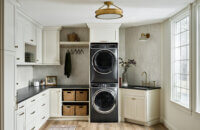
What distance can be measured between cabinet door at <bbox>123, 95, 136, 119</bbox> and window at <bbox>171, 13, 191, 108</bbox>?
915mm

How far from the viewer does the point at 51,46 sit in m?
4.80

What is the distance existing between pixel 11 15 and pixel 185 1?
8.73 ft

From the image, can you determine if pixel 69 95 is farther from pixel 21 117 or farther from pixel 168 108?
pixel 168 108

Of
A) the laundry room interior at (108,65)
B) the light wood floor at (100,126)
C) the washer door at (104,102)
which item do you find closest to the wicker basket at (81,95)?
the laundry room interior at (108,65)

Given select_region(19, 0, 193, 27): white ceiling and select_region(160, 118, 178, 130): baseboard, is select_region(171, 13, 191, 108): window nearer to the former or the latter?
select_region(19, 0, 193, 27): white ceiling

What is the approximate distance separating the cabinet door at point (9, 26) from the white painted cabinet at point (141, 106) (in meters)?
2.82

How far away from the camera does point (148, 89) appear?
418 cm

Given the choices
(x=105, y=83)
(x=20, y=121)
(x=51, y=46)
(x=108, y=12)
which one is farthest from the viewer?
(x=51, y=46)

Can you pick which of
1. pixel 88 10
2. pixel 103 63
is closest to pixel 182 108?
pixel 103 63

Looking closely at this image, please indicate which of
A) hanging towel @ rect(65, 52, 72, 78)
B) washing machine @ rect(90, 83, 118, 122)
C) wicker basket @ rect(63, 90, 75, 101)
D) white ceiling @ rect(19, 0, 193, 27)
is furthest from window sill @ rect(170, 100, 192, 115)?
hanging towel @ rect(65, 52, 72, 78)

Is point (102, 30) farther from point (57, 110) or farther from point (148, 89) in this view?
point (57, 110)

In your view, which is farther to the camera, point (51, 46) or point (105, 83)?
point (51, 46)

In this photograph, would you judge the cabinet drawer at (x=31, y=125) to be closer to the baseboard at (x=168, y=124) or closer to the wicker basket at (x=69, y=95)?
the wicker basket at (x=69, y=95)

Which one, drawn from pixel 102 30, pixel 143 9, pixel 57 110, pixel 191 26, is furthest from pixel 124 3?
pixel 57 110
